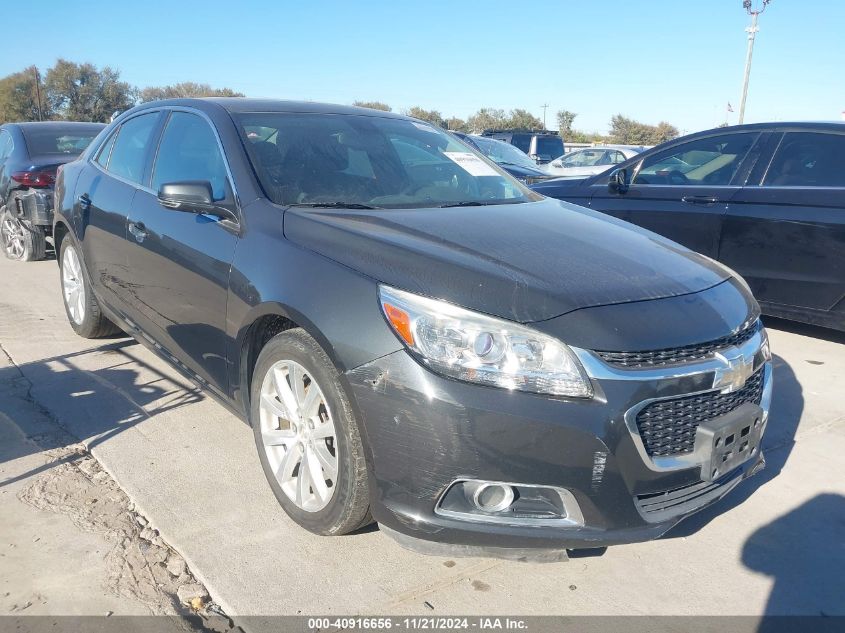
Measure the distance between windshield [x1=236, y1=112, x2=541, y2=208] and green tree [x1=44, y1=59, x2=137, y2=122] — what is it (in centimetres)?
4827

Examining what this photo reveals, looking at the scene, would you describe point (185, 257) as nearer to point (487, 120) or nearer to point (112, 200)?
point (112, 200)

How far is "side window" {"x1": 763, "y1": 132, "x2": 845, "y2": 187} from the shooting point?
502 cm

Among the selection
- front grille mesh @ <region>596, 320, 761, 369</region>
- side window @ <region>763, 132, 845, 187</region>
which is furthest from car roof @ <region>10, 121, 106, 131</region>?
front grille mesh @ <region>596, 320, 761, 369</region>

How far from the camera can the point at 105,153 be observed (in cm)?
469

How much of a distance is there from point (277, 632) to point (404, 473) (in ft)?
2.10

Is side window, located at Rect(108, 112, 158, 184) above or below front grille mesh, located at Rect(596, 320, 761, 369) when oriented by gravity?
above

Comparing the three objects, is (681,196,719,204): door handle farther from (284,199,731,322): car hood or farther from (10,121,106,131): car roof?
(10,121,106,131): car roof

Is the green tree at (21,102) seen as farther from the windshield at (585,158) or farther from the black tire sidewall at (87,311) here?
the black tire sidewall at (87,311)

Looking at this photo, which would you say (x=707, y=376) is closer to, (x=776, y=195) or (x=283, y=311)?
(x=283, y=311)

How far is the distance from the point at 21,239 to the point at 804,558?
8.39 metres

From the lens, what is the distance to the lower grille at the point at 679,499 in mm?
2305

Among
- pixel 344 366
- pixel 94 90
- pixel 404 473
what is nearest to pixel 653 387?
pixel 404 473

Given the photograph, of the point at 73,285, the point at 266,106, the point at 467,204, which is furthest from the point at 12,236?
the point at 467,204

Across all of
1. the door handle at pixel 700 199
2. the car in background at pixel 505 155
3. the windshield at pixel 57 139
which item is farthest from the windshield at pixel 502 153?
the door handle at pixel 700 199
